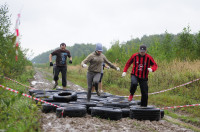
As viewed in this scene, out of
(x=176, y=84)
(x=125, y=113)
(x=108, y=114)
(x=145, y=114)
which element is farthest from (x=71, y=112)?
(x=176, y=84)

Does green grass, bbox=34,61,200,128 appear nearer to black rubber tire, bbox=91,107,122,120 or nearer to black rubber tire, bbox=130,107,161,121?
black rubber tire, bbox=130,107,161,121

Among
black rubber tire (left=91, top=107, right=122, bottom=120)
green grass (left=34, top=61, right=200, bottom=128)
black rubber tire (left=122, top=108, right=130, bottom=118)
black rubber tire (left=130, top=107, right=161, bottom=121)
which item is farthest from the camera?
green grass (left=34, top=61, right=200, bottom=128)

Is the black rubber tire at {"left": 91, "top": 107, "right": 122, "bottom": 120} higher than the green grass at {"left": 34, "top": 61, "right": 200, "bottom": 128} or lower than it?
lower

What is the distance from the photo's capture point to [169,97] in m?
9.88

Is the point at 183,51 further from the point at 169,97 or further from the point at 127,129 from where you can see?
the point at 127,129

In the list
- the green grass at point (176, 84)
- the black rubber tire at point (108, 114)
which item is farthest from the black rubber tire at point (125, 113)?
the green grass at point (176, 84)

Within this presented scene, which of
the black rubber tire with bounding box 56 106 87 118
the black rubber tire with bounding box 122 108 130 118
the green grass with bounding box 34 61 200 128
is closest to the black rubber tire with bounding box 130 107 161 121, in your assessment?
the black rubber tire with bounding box 122 108 130 118

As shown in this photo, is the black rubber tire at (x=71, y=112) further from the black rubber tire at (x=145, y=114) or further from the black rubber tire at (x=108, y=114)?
the black rubber tire at (x=145, y=114)

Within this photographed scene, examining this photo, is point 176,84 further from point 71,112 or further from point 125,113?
point 71,112

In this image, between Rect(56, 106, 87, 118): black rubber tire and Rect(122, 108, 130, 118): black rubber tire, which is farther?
Rect(122, 108, 130, 118): black rubber tire

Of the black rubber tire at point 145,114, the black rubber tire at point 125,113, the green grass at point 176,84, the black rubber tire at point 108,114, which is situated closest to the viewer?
the black rubber tire at point 108,114

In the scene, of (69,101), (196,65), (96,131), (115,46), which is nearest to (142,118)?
(96,131)

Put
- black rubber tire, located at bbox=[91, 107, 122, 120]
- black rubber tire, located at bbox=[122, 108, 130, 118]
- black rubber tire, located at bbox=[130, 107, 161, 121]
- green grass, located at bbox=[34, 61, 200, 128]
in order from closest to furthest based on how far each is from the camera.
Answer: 1. black rubber tire, located at bbox=[91, 107, 122, 120]
2. black rubber tire, located at bbox=[130, 107, 161, 121]
3. black rubber tire, located at bbox=[122, 108, 130, 118]
4. green grass, located at bbox=[34, 61, 200, 128]

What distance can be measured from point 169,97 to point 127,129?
5.95 metres
